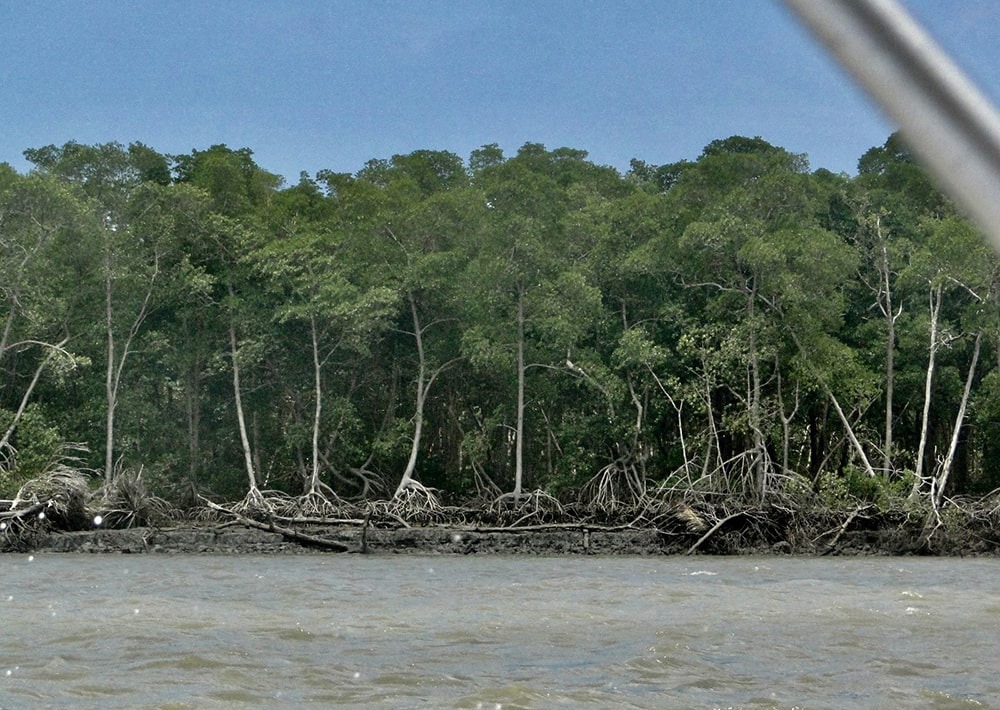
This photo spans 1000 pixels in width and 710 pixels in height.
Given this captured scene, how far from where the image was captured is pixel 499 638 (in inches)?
413

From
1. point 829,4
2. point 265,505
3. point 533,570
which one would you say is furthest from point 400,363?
point 829,4

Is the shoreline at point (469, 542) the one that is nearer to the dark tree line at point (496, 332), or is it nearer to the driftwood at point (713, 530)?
the driftwood at point (713, 530)

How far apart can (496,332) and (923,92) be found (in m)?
26.9

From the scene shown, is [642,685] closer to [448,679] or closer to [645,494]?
[448,679]

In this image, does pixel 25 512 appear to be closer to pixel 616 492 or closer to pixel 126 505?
pixel 126 505

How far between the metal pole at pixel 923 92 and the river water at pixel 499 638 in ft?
23.6

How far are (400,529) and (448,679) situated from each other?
14.8 meters

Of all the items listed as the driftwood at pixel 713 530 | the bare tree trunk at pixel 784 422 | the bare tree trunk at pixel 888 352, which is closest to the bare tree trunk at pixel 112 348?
the driftwood at pixel 713 530

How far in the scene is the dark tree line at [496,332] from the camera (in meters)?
25.4

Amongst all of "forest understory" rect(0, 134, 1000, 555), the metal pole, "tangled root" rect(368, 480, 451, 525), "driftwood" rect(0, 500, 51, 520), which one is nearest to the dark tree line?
"forest understory" rect(0, 134, 1000, 555)

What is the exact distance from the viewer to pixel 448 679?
8281mm

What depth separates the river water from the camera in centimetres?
781

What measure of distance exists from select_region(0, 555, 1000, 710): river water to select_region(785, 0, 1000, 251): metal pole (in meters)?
7.18

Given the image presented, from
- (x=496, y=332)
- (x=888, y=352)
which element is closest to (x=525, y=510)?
(x=496, y=332)
